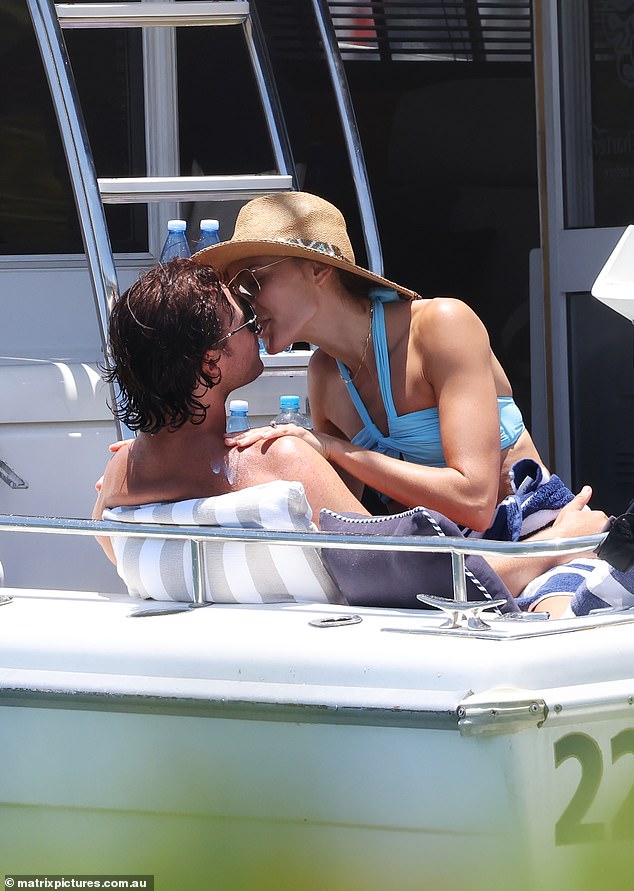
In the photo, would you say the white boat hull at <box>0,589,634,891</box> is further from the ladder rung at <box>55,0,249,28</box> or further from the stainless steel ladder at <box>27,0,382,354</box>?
the ladder rung at <box>55,0,249,28</box>

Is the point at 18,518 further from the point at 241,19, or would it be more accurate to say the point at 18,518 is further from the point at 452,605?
the point at 241,19

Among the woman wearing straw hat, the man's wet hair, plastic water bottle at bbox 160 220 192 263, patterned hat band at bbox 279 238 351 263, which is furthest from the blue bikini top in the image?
plastic water bottle at bbox 160 220 192 263

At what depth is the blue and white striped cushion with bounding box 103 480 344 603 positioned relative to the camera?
173 centimetres

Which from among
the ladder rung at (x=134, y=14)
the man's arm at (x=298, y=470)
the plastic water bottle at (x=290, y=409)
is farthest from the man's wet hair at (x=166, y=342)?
the ladder rung at (x=134, y=14)

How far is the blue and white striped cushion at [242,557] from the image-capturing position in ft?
5.68

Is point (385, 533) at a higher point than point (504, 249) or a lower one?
lower

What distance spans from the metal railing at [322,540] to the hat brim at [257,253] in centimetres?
58

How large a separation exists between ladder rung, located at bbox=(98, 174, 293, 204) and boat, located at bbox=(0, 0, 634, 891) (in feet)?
3.82

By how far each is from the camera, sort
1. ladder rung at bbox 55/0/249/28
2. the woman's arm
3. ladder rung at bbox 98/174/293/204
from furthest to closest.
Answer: ladder rung at bbox 55/0/249/28 < ladder rung at bbox 98/174/293/204 < the woman's arm

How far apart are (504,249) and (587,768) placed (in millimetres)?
3607

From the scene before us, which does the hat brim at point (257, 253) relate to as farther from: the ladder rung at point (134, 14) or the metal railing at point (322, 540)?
the ladder rung at point (134, 14)

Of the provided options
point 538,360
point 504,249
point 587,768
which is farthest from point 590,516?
point 504,249

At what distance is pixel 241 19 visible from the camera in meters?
2.97

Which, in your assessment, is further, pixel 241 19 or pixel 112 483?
pixel 241 19
